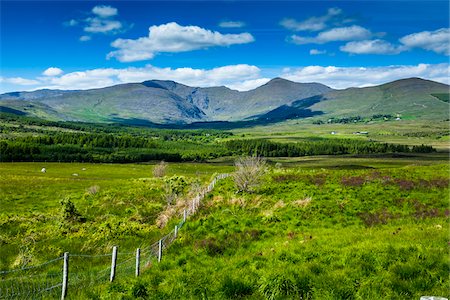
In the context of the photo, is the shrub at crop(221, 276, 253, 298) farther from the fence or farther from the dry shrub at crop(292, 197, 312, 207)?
the dry shrub at crop(292, 197, 312, 207)

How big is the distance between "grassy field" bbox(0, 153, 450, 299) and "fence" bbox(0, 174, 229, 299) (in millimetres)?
515

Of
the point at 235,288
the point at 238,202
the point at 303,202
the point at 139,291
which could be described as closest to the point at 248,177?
the point at 238,202

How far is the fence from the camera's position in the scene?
14.1 m

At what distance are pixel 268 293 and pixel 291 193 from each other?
91.2ft

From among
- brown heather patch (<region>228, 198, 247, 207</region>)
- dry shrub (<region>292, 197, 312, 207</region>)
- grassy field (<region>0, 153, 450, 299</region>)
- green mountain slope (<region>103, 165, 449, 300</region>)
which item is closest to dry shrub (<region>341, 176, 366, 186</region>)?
grassy field (<region>0, 153, 450, 299</region>)

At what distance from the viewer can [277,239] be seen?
70.1ft

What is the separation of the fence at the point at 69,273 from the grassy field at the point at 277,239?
1.69 feet

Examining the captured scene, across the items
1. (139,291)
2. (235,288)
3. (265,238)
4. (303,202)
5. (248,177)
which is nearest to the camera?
(235,288)

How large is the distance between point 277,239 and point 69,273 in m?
11.8

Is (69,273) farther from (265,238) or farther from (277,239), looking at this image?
(277,239)

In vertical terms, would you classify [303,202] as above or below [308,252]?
below

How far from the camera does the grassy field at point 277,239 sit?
12.0 m

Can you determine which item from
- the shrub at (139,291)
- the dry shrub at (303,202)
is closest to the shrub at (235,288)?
the shrub at (139,291)

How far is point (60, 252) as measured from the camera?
26.0m
